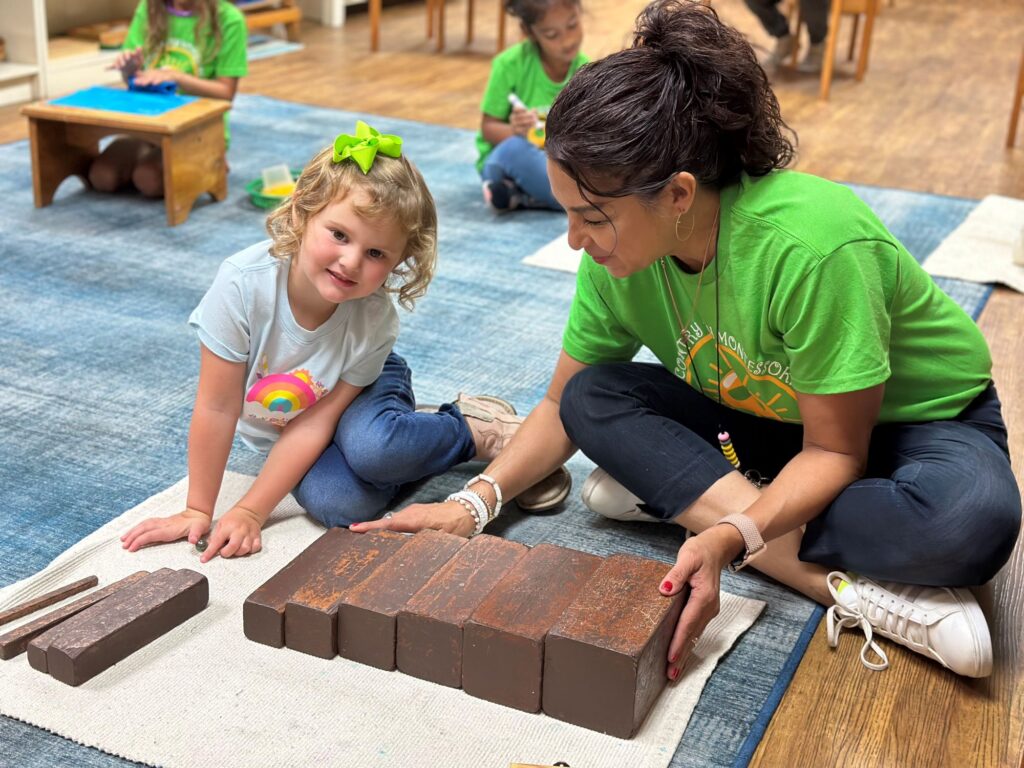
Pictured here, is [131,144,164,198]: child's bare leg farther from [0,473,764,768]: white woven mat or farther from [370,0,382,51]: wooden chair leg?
[370,0,382,51]: wooden chair leg

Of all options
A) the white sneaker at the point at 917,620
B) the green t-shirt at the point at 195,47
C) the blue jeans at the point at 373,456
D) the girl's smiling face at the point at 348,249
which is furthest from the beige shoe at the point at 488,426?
the green t-shirt at the point at 195,47

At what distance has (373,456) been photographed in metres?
1.54

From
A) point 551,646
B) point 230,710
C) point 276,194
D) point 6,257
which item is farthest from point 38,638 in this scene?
point 276,194

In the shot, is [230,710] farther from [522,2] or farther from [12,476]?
[522,2]

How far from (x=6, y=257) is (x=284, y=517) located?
1339 millimetres

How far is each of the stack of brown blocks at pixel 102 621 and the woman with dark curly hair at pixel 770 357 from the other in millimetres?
275

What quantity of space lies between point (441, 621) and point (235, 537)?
38 cm

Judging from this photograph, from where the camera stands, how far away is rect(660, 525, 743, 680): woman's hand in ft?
4.00

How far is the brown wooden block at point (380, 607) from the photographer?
4.06 ft

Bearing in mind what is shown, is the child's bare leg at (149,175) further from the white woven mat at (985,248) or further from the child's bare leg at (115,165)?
the white woven mat at (985,248)

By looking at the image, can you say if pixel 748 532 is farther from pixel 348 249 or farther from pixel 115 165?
pixel 115 165

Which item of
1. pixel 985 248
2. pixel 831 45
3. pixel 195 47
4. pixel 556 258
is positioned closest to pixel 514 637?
pixel 556 258

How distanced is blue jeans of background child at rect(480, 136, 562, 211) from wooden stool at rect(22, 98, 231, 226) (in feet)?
2.28

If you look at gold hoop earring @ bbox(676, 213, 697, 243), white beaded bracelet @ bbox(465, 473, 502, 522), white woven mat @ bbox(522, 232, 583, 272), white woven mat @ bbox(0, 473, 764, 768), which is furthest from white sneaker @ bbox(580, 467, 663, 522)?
white woven mat @ bbox(522, 232, 583, 272)
